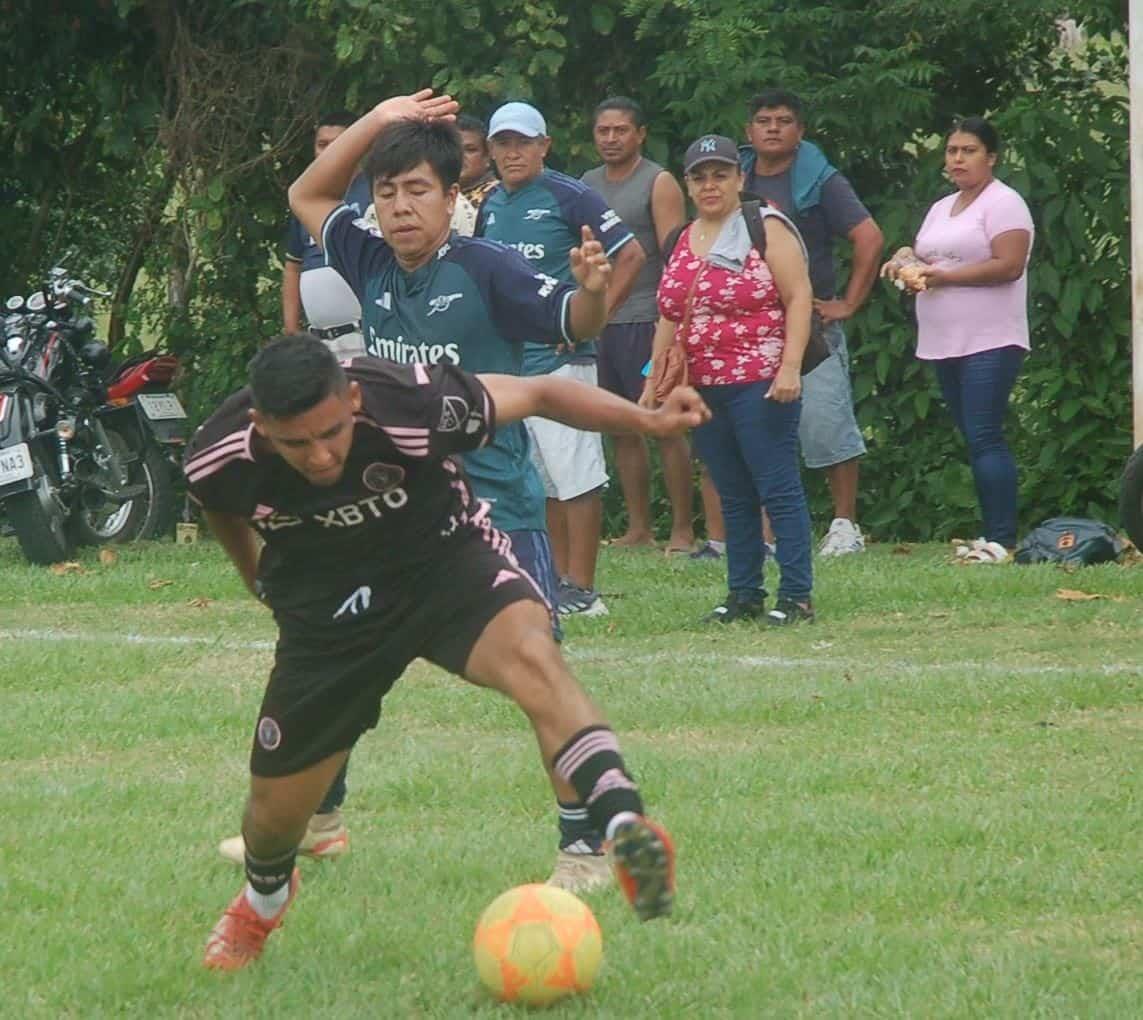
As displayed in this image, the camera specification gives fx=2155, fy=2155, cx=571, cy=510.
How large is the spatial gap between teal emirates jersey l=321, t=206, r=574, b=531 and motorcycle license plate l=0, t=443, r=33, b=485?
231 inches

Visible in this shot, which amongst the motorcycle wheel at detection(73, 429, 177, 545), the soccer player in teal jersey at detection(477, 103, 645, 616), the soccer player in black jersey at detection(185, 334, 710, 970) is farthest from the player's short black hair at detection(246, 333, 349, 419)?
the motorcycle wheel at detection(73, 429, 177, 545)

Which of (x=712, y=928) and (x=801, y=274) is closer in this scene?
(x=712, y=928)

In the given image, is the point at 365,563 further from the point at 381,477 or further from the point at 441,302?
the point at 441,302

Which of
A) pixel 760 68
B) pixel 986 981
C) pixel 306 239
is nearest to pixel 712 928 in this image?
pixel 986 981

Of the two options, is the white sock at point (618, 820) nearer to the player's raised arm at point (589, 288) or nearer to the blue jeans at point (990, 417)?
the player's raised arm at point (589, 288)

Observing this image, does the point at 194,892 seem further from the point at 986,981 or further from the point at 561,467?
the point at 561,467

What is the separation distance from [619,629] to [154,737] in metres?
2.49

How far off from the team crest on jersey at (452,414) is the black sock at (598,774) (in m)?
0.71

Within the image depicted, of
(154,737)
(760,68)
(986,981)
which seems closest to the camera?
(986,981)

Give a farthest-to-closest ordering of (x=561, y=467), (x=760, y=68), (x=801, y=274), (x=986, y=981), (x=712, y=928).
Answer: (x=760, y=68), (x=561, y=467), (x=801, y=274), (x=712, y=928), (x=986, y=981)

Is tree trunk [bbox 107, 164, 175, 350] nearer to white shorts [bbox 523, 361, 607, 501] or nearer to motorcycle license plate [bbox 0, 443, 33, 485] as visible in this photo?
motorcycle license plate [bbox 0, 443, 33, 485]

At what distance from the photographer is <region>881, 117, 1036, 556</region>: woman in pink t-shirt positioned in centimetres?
1034

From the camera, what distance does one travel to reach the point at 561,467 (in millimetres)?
9414

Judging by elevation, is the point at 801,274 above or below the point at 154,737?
above
